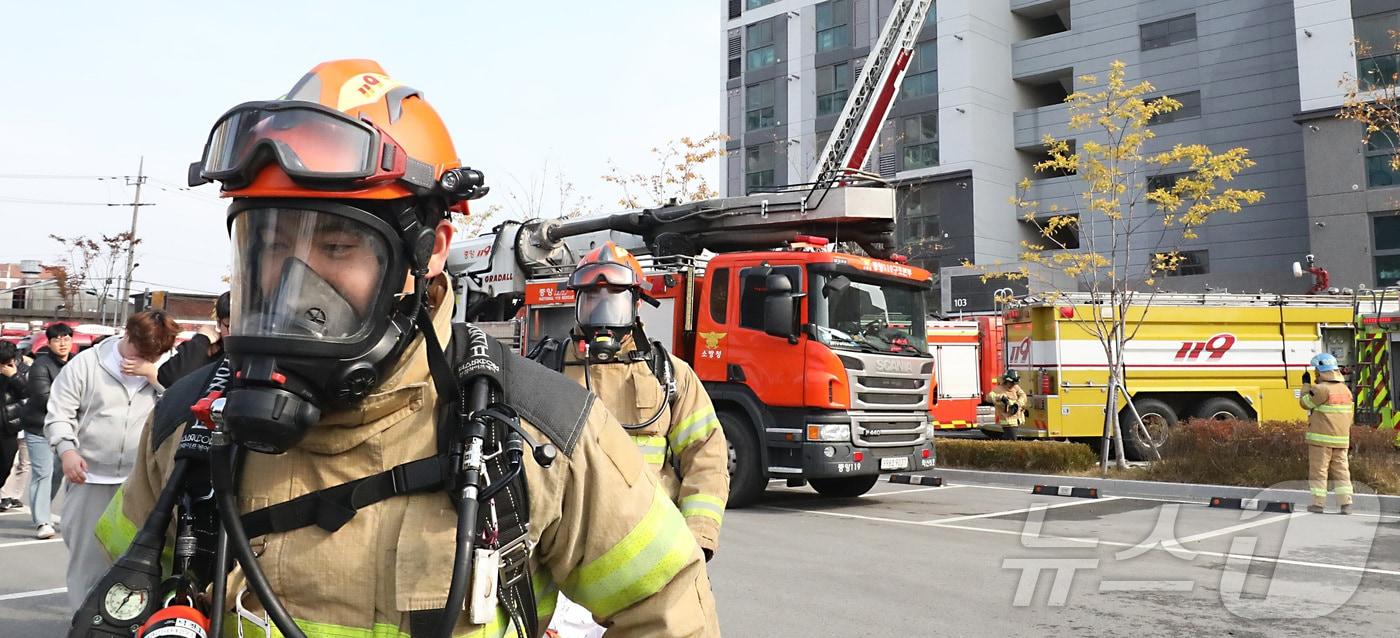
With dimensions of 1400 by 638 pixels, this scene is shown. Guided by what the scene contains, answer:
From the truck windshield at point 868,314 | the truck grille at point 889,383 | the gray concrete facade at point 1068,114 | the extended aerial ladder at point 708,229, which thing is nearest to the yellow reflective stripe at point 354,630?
the truck windshield at point 868,314

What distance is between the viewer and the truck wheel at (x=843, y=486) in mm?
11883

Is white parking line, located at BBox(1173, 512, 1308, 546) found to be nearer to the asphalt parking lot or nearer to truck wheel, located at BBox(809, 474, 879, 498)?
the asphalt parking lot

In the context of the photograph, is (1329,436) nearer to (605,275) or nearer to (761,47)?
(605,275)

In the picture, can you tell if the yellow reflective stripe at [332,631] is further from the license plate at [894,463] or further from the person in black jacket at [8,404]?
the license plate at [894,463]

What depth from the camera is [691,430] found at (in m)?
4.11

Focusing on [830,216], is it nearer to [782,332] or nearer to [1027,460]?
[782,332]

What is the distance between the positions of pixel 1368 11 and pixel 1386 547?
2728cm

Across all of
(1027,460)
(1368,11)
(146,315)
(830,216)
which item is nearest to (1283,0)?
(1368,11)

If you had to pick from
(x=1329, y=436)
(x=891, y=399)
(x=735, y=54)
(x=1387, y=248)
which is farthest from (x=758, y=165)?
(x=1329, y=436)

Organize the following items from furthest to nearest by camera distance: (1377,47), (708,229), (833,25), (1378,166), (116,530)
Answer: (833,25), (1378,166), (1377,47), (708,229), (116,530)

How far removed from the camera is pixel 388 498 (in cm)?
163

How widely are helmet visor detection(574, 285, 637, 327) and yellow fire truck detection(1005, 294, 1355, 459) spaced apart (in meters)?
12.9

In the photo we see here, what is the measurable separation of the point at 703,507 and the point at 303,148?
96.5 inches

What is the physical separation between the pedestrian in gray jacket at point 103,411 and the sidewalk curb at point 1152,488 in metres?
→ 10.7
